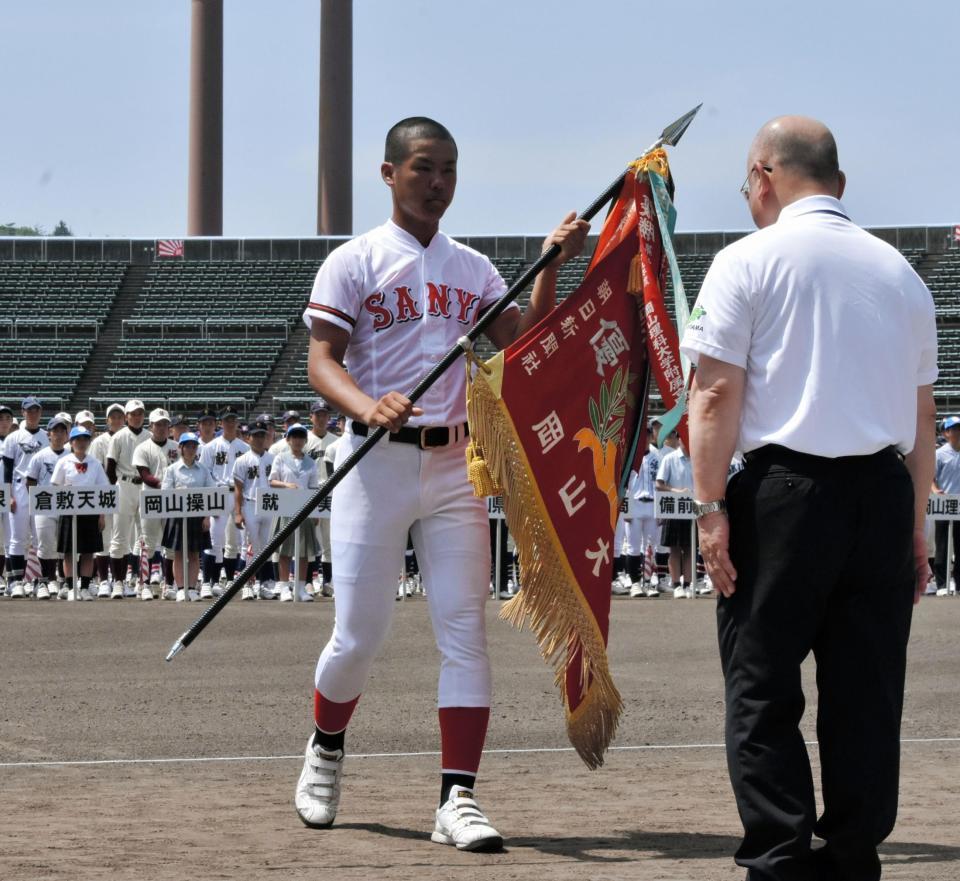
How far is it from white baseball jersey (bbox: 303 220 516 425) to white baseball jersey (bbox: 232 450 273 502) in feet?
43.3

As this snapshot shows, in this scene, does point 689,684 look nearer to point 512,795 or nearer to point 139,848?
point 512,795

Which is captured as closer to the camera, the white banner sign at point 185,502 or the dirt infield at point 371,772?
the dirt infield at point 371,772

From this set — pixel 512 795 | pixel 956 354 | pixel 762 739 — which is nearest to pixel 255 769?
pixel 512 795

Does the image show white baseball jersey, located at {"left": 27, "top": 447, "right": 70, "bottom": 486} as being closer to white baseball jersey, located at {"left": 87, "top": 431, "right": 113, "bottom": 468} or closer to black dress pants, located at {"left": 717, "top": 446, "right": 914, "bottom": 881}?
white baseball jersey, located at {"left": 87, "top": 431, "right": 113, "bottom": 468}

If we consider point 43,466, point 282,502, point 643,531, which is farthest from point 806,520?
point 643,531

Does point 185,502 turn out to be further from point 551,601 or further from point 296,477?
point 551,601

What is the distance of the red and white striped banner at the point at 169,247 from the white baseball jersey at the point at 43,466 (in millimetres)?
38091

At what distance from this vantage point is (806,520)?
157 inches

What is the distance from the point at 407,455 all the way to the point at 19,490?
45.9ft

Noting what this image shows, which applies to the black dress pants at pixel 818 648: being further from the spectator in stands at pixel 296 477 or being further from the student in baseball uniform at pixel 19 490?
the student in baseball uniform at pixel 19 490

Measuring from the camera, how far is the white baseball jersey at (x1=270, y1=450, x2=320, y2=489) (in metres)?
18.4

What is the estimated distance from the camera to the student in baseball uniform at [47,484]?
1798 centimetres

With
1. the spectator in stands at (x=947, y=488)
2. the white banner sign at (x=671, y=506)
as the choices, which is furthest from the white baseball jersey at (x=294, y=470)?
the spectator in stands at (x=947, y=488)

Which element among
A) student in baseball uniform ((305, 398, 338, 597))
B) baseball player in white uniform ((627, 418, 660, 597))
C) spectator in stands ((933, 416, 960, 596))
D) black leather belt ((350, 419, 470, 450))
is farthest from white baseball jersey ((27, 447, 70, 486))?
black leather belt ((350, 419, 470, 450))
